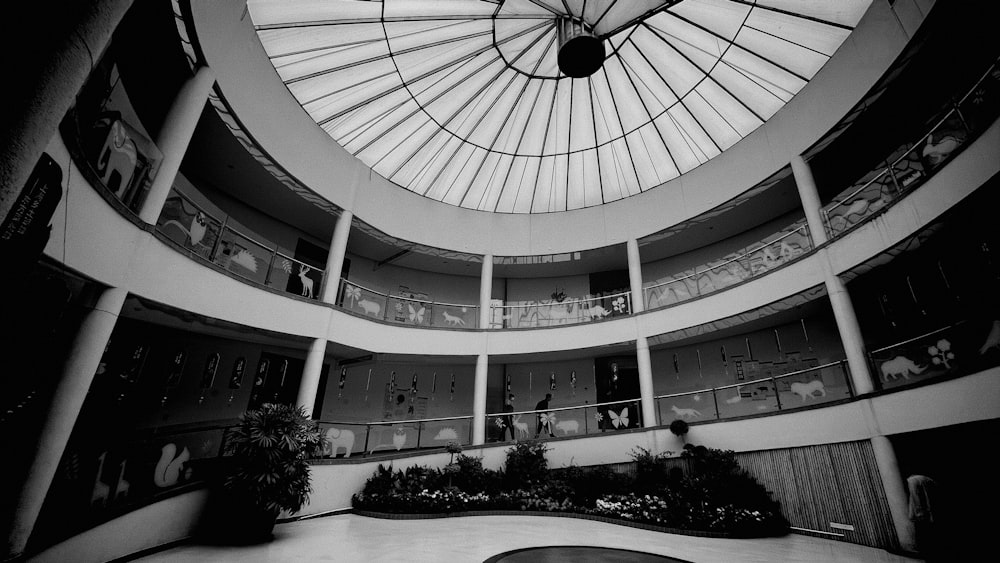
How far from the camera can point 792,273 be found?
40.8 ft

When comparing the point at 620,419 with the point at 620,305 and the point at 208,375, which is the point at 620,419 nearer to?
the point at 620,305

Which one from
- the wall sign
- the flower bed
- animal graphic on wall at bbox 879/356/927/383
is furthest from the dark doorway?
the wall sign

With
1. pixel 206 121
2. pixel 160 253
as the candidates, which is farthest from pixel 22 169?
pixel 206 121

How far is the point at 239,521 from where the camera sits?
8328 millimetres

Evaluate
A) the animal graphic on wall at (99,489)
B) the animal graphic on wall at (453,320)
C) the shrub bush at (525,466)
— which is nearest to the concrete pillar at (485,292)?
the animal graphic on wall at (453,320)

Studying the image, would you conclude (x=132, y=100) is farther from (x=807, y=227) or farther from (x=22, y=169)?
(x=807, y=227)

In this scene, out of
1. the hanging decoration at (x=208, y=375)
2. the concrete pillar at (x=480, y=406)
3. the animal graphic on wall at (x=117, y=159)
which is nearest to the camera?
the animal graphic on wall at (x=117, y=159)

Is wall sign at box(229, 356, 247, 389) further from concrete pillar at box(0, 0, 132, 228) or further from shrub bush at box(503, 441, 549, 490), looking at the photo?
concrete pillar at box(0, 0, 132, 228)

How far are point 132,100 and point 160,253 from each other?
12.7 feet

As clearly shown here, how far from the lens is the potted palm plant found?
8.35 metres

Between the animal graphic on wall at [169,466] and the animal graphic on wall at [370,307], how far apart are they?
6.85 meters

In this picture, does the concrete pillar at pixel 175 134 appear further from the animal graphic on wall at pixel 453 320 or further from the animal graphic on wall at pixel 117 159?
the animal graphic on wall at pixel 453 320

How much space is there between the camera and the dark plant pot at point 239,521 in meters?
8.34

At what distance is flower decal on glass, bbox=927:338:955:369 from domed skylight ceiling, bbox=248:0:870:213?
814cm
